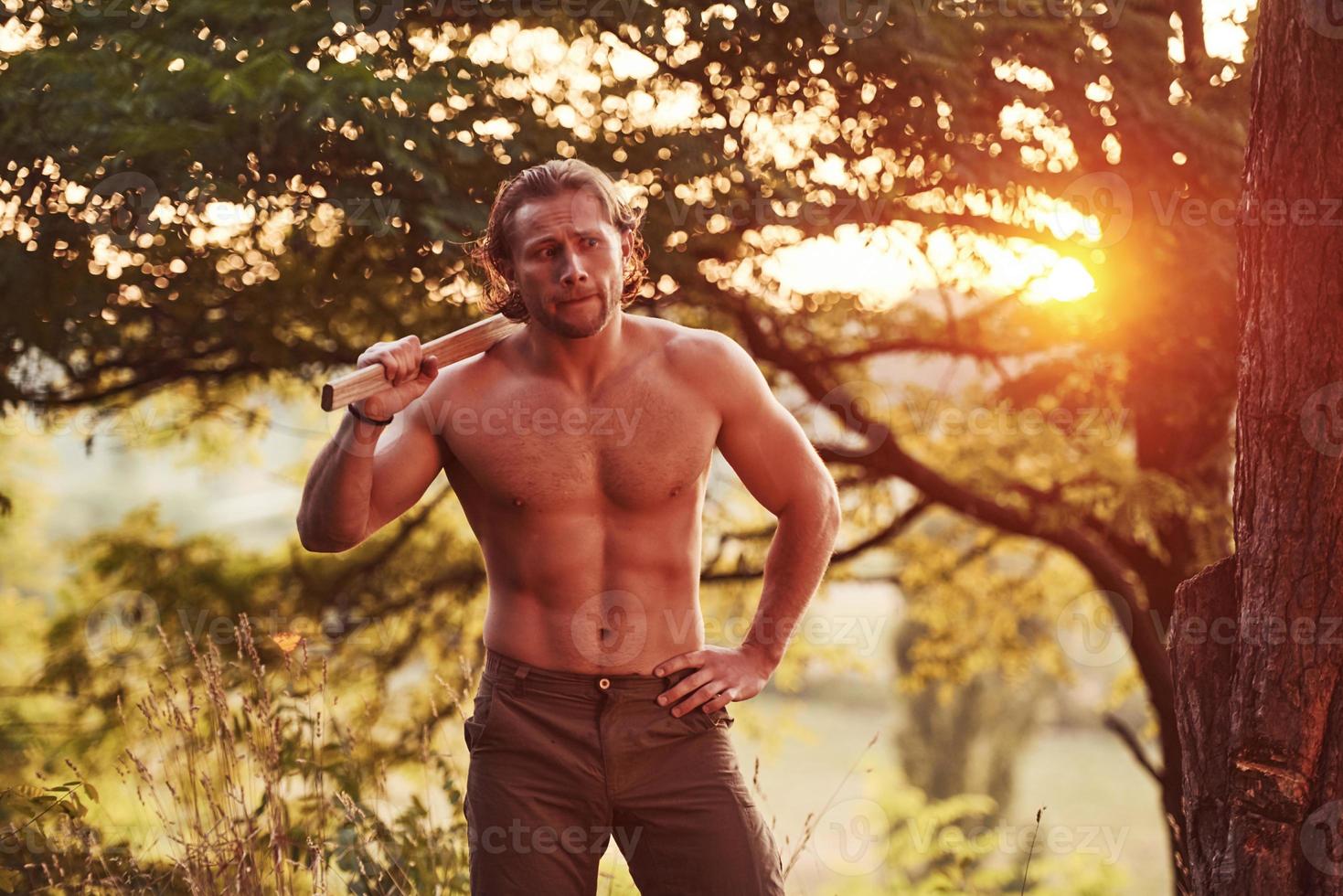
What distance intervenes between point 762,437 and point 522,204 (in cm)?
71

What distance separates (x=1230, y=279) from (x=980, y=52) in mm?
1629

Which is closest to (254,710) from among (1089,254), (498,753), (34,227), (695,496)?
(498,753)

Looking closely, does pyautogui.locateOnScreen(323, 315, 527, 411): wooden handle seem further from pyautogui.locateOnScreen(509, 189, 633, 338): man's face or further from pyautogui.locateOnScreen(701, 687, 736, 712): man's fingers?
pyautogui.locateOnScreen(701, 687, 736, 712): man's fingers

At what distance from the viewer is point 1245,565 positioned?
2.87 m

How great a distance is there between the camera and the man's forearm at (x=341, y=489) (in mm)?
2566

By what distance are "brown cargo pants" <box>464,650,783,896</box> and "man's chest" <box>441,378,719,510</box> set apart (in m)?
0.37

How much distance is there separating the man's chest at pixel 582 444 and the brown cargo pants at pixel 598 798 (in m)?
0.37

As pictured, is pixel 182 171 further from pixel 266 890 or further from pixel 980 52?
pixel 980 52

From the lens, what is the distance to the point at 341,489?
8.45ft
